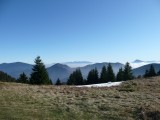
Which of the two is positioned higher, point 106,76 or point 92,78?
point 106,76

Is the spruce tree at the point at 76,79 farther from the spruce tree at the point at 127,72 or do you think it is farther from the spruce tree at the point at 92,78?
the spruce tree at the point at 127,72

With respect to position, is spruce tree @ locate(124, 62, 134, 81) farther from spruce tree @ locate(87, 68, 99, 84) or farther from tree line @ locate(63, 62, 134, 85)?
spruce tree @ locate(87, 68, 99, 84)

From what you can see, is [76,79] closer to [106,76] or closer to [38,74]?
[106,76]

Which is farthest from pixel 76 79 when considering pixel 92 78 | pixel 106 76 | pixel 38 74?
pixel 38 74

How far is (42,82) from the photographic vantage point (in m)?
59.9

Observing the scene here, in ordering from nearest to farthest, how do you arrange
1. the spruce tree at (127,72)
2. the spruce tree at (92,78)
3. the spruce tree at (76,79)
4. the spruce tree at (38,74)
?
the spruce tree at (38,74) < the spruce tree at (127,72) < the spruce tree at (92,78) < the spruce tree at (76,79)

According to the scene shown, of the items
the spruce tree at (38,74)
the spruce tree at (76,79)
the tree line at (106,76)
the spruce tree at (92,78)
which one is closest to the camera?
the spruce tree at (38,74)

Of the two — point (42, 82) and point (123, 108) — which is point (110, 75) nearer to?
point (42, 82)

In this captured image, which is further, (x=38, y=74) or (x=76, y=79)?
(x=76, y=79)

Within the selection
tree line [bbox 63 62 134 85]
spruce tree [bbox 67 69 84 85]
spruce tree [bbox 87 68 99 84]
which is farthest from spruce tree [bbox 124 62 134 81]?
spruce tree [bbox 67 69 84 85]

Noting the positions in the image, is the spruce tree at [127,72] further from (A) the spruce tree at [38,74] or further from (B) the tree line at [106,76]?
(A) the spruce tree at [38,74]

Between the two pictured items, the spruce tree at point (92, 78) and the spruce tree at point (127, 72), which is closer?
the spruce tree at point (127, 72)

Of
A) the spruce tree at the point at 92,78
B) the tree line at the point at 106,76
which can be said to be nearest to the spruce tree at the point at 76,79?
the tree line at the point at 106,76

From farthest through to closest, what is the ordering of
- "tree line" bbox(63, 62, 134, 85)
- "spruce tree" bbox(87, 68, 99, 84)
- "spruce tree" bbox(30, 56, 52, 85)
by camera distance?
"spruce tree" bbox(87, 68, 99, 84) → "tree line" bbox(63, 62, 134, 85) → "spruce tree" bbox(30, 56, 52, 85)
